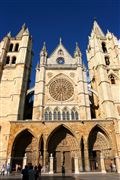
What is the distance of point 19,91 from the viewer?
68.4ft

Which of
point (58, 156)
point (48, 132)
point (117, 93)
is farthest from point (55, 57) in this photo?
point (58, 156)

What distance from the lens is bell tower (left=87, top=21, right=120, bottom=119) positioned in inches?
813

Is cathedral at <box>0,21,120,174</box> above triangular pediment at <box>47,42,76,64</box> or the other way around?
the other way around

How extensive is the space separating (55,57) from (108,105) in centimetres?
1063

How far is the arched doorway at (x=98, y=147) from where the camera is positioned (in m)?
16.6

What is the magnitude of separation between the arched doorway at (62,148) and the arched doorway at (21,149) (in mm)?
1996

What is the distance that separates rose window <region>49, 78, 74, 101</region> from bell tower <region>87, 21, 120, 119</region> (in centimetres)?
345

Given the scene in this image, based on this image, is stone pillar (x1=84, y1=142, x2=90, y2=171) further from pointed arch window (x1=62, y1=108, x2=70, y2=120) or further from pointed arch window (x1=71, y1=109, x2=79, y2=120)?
pointed arch window (x1=62, y1=108, x2=70, y2=120)

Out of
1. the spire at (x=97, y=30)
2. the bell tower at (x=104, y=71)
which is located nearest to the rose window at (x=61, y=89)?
the bell tower at (x=104, y=71)

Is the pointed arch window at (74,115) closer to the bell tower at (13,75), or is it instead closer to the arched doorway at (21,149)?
the arched doorway at (21,149)

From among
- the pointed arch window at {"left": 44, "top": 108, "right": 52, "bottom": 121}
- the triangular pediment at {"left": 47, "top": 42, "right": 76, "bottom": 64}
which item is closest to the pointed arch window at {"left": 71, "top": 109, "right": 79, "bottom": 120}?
the pointed arch window at {"left": 44, "top": 108, "right": 52, "bottom": 121}

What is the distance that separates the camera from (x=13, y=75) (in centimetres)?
2339

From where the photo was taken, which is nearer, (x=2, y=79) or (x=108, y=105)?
(x=108, y=105)

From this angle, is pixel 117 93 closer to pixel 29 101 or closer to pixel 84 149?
pixel 84 149
